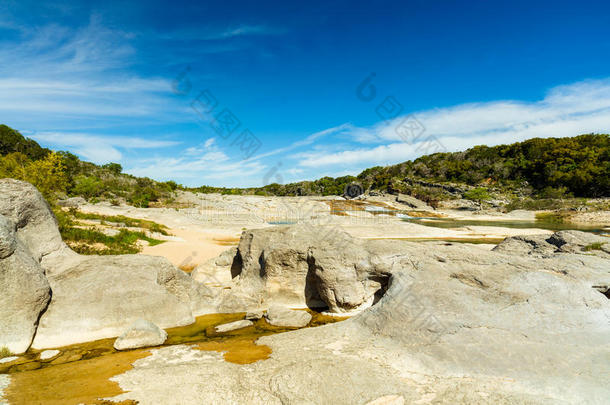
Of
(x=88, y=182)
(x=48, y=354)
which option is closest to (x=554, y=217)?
(x=48, y=354)

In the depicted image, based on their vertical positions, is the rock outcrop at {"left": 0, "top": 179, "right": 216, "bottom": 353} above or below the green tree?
below

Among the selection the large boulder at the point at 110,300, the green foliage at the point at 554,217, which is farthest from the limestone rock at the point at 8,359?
the green foliage at the point at 554,217

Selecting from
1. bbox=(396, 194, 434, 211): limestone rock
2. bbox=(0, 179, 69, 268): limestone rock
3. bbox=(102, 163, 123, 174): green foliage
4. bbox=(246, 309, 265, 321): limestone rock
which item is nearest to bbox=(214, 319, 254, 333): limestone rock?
bbox=(246, 309, 265, 321): limestone rock

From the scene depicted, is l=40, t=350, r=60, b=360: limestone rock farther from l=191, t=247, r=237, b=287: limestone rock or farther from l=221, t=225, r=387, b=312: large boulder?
l=191, t=247, r=237, b=287: limestone rock

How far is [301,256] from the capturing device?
1155cm

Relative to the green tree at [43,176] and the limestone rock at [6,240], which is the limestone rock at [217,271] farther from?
the green tree at [43,176]

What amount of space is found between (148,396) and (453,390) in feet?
16.5

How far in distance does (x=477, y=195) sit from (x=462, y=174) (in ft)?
79.1

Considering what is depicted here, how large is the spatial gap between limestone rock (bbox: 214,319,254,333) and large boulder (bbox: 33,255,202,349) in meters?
1.24

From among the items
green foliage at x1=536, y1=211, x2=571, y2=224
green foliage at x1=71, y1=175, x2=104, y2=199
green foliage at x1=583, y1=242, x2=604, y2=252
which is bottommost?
green foliage at x1=536, y1=211, x2=571, y2=224

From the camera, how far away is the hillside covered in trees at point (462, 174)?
5612 centimetres

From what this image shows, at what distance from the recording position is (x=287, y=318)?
9.61 m

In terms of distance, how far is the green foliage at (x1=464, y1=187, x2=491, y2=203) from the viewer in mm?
71188

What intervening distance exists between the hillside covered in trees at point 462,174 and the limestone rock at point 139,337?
40544 mm
